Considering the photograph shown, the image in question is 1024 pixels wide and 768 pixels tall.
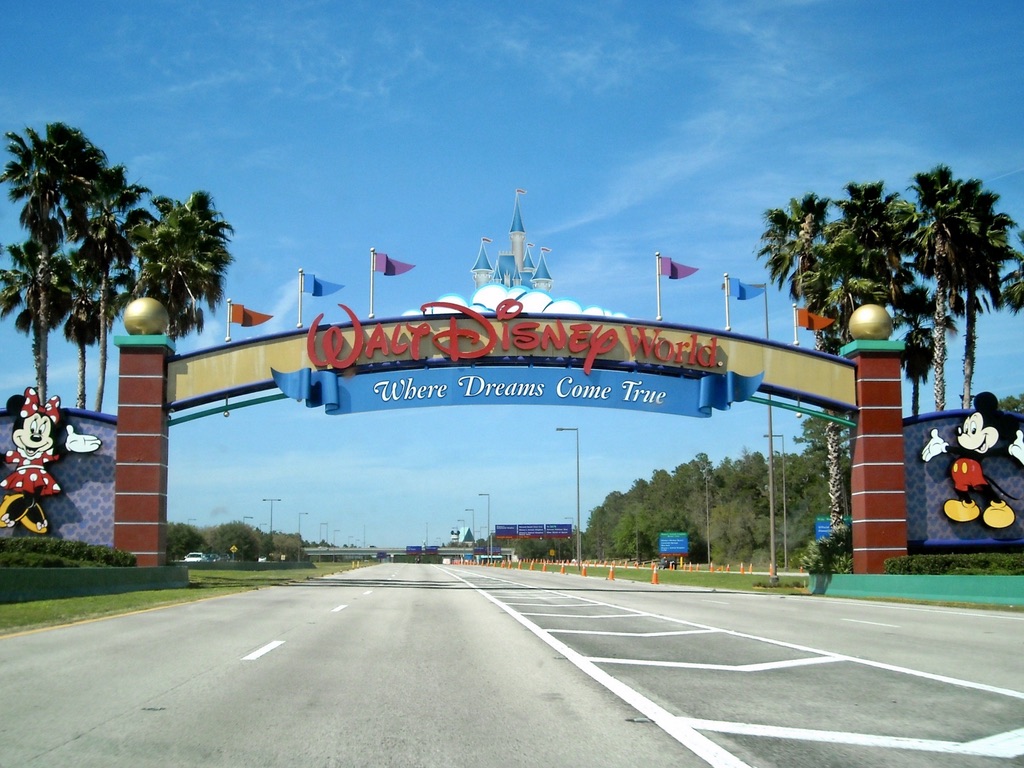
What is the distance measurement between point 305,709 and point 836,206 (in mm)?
38940

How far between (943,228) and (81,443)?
3207 cm

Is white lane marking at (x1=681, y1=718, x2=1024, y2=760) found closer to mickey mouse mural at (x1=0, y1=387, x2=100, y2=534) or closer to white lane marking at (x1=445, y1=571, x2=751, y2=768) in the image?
white lane marking at (x1=445, y1=571, x2=751, y2=768)

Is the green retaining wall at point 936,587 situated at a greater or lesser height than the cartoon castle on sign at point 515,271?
lesser

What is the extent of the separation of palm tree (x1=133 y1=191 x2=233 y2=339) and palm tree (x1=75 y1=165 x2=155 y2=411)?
974mm

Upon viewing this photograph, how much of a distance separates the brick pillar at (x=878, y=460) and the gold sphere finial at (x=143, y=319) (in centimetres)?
2373

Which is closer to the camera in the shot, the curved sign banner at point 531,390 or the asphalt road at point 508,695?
the asphalt road at point 508,695

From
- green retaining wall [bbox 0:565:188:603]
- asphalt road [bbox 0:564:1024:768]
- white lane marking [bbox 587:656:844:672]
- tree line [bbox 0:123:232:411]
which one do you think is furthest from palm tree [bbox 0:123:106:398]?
white lane marking [bbox 587:656:844:672]

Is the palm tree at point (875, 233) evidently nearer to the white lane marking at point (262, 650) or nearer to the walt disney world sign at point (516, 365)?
the walt disney world sign at point (516, 365)

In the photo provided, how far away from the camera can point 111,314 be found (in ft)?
147

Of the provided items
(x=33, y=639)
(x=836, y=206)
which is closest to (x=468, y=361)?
(x=836, y=206)

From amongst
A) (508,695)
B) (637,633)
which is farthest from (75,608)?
(508,695)

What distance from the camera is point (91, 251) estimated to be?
43.2 meters

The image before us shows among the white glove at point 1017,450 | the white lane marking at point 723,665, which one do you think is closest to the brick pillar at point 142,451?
the white lane marking at point 723,665

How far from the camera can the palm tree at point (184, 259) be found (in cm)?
4134
